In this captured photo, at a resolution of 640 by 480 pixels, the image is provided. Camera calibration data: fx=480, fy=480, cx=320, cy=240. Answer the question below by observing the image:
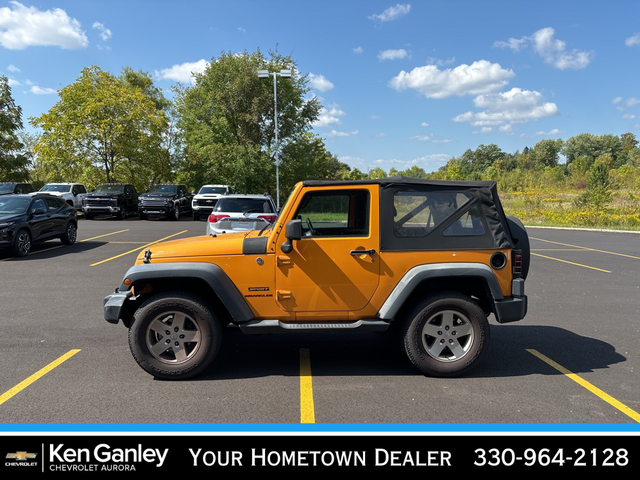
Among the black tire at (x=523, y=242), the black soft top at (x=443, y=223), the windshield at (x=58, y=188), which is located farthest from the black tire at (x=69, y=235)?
the windshield at (x=58, y=188)

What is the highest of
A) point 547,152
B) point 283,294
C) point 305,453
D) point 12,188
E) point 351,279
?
point 547,152

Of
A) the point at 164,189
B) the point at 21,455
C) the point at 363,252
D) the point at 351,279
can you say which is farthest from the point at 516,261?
the point at 164,189

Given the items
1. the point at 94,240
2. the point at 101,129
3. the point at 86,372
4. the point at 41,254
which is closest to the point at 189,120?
the point at 101,129

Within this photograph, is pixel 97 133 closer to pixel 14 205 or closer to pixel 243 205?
pixel 14 205

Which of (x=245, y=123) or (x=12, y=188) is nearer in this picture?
(x=12, y=188)

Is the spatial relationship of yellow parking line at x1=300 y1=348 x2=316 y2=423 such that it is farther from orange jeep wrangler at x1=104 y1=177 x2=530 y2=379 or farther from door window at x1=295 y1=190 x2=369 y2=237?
door window at x1=295 y1=190 x2=369 y2=237

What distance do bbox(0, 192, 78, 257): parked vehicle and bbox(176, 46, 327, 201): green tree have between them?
21.0 meters

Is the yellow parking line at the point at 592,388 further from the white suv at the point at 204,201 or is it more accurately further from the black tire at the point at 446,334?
the white suv at the point at 204,201

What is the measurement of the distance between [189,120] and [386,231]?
41.5 meters

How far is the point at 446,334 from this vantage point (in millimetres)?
4500

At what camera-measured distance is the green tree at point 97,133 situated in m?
33.5

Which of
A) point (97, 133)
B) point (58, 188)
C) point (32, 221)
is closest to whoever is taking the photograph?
point (32, 221)

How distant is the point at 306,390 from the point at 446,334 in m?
1.40

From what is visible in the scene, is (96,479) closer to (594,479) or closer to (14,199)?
(594,479)
